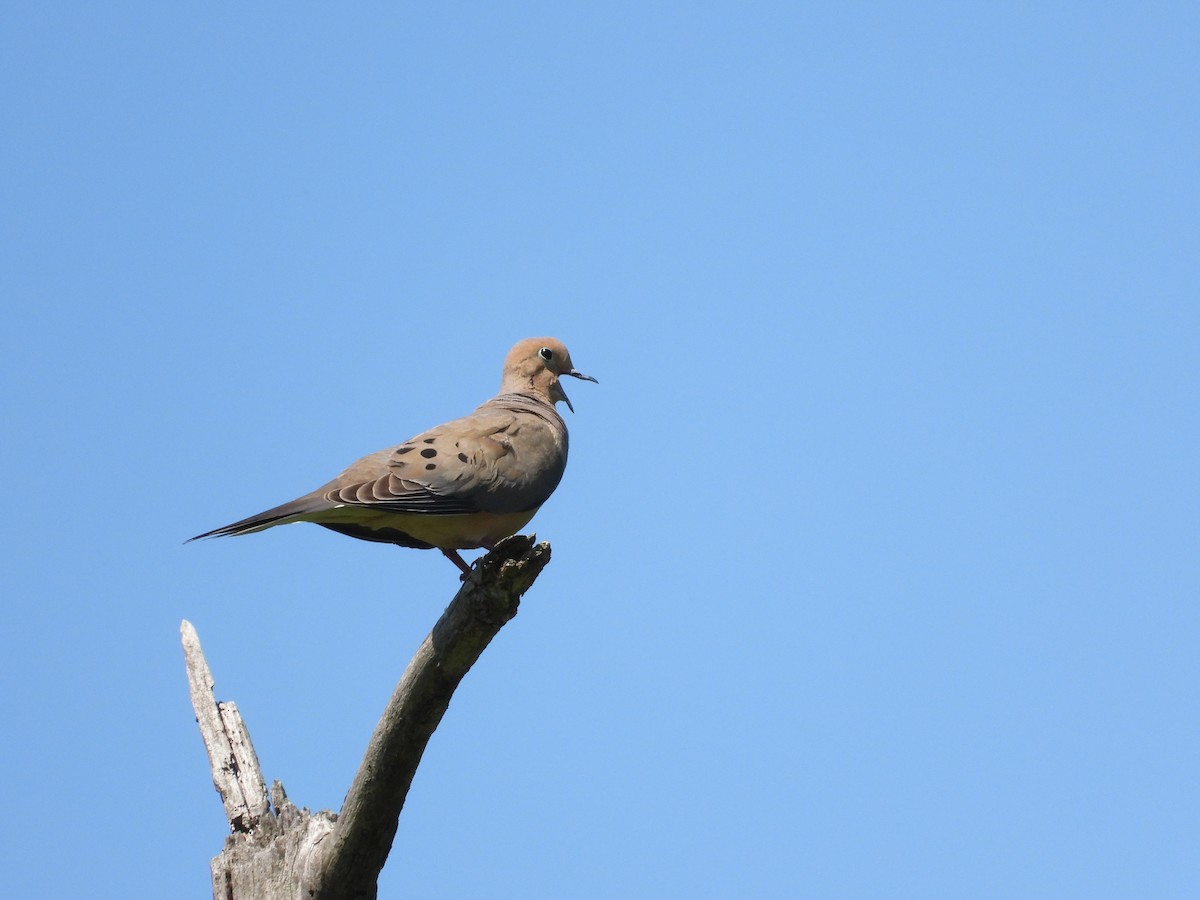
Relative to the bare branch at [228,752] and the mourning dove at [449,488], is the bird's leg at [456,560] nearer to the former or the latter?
the mourning dove at [449,488]

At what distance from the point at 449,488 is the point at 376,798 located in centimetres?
135

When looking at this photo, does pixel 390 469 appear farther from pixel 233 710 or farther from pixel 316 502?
pixel 233 710

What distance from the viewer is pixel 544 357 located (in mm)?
6855

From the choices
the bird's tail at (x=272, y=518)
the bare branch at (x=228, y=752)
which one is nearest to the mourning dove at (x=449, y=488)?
the bird's tail at (x=272, y=518)

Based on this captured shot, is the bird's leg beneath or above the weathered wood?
above

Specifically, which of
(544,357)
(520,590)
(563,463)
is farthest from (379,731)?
(544,357)

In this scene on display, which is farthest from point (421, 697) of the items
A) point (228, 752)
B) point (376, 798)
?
point (228, 752)

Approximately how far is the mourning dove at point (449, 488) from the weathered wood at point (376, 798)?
2.77 ft

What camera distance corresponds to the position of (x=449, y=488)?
17.4 ft

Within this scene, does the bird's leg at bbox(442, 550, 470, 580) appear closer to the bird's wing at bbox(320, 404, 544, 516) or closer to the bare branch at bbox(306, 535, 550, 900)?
the bird's wing at bbox(320, 404, 544, 516)

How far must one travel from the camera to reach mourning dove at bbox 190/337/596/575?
5.10 meters

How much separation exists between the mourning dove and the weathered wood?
2.77 ft

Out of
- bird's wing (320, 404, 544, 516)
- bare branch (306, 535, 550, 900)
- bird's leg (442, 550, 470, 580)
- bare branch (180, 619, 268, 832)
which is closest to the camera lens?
bare branch (306, 535, 550, 900)

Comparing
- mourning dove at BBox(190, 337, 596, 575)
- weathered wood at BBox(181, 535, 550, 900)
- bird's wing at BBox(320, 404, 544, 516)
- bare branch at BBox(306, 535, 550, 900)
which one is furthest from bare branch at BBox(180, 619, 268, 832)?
bird's wing at BBox(320, 404, 544, 516)
